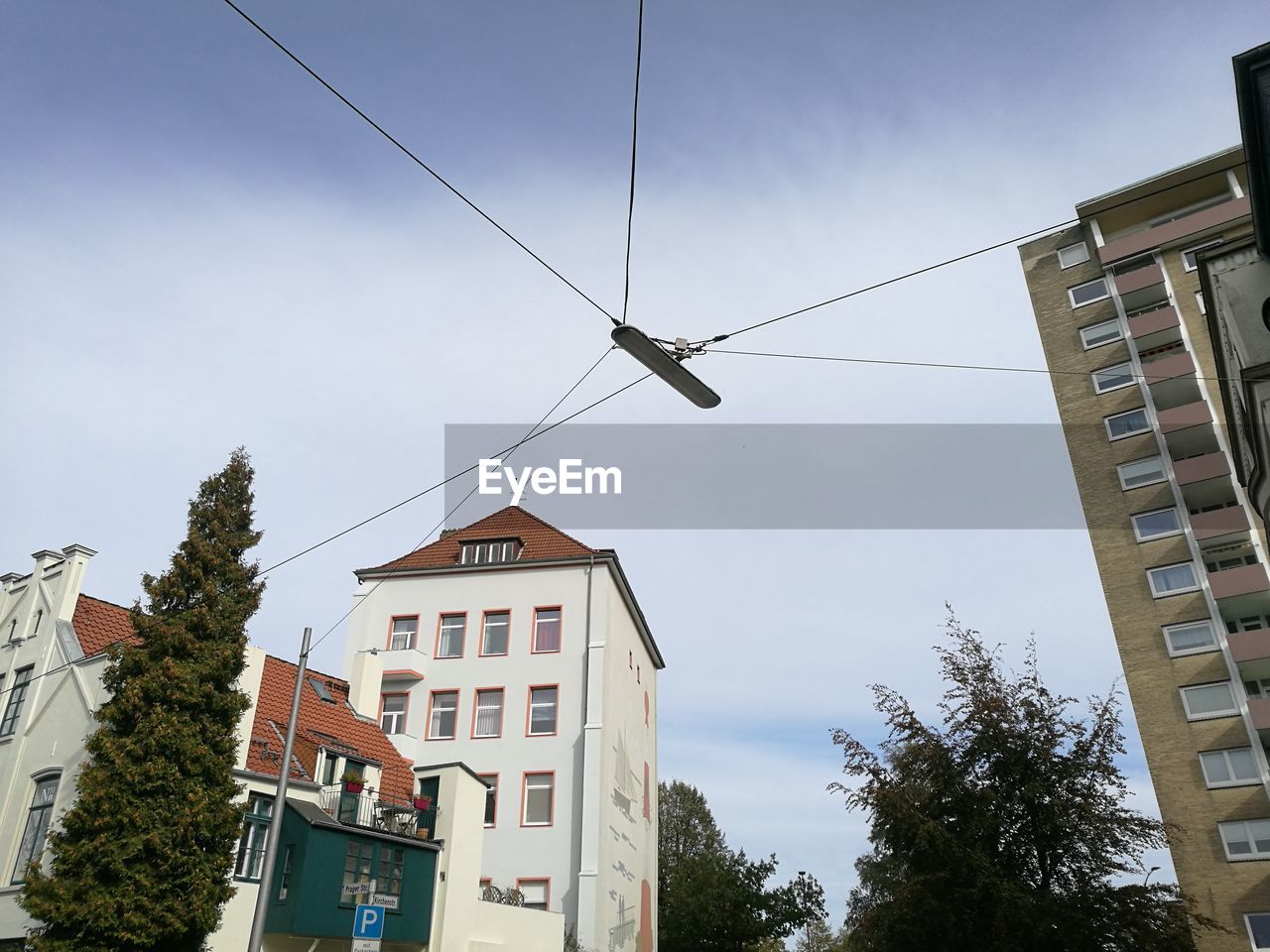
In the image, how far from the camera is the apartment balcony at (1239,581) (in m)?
42.3

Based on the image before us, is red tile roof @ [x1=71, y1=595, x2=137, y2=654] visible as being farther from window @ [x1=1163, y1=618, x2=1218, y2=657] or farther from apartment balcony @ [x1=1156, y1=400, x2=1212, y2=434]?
apartment balcony @ [x1=1156, y1=400, x2=1212, y2=434]

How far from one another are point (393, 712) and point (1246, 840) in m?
34.8

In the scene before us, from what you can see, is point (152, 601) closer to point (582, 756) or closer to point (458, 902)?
point (458, 902)

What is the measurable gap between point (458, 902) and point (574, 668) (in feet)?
38.0

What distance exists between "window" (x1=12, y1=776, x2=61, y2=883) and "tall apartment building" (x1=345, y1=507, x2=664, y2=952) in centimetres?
1268

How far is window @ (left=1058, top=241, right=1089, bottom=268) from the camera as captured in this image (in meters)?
56.3

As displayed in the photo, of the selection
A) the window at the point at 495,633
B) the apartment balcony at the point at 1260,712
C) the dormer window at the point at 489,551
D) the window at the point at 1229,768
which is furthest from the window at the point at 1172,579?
the window at the point at 495,633

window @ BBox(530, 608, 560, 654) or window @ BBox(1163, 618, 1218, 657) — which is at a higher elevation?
window @ BBox(1163, 618, 1218, 657)

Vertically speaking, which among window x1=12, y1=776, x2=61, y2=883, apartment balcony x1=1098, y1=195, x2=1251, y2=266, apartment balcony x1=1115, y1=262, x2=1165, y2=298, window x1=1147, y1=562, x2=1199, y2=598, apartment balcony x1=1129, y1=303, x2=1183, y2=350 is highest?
apartment balcony x1=1098, y1=195, x2=1251, y2=266

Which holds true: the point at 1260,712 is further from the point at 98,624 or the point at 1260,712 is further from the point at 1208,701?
the point at 98,624

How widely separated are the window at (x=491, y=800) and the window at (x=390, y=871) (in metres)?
9.24

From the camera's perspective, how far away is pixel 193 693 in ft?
61.4

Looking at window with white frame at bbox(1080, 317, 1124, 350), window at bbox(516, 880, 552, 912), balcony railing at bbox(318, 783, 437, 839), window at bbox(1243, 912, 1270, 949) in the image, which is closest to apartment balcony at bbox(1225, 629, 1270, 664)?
window at bbox(1243, 912, 1270, 949)

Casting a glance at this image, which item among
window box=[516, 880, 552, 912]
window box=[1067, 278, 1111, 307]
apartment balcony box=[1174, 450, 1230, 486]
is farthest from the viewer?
window box=[1067, 278, 1111, 307]
